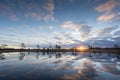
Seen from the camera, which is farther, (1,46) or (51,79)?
(1,46)

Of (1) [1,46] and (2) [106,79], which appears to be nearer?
(2) [106,79]

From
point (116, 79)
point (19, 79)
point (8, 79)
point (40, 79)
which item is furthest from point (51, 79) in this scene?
point (116, 79)

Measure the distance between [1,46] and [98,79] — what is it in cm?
19118

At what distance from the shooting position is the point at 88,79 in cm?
1381

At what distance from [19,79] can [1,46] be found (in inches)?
7400

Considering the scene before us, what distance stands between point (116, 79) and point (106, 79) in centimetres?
105

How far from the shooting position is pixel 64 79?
13.9m

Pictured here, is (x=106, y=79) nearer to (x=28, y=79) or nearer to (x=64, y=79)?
(x=64, y=79)

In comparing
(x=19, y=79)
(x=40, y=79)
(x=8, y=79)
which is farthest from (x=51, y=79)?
(x=8, y=79)

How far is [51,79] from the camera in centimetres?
1377

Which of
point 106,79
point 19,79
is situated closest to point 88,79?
point 106,79

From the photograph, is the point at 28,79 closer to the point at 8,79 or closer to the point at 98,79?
the point at 8,79

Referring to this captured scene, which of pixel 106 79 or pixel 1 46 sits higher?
pixel 1 46

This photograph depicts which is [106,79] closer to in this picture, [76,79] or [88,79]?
[88,79]
